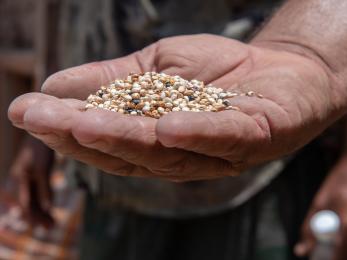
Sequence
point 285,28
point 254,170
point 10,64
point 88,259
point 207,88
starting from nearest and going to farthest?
point 207,88 → point 285,28 → point 254,170 → point 88,259 → point 10,64

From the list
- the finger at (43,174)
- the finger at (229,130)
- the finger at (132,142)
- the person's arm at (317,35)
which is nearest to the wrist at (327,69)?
the person's arm at (317,35)

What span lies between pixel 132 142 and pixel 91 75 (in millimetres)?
336

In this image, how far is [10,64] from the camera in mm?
4109

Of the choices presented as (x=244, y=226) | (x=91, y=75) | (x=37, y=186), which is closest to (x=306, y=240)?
(x=244, y=226)

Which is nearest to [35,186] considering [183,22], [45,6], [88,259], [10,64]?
[88,259]

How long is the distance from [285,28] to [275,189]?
560 millimetres

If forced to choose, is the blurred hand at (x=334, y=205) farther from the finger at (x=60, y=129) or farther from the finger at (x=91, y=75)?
the finger at (x=60, y=129)

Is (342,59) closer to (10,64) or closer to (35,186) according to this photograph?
(35,186)

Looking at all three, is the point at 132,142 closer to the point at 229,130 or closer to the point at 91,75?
the point at 229,130

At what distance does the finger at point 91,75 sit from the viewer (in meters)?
1.45

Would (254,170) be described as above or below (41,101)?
→ below

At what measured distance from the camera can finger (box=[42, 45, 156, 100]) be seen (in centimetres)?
145

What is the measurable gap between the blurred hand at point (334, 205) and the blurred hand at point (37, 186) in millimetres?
874

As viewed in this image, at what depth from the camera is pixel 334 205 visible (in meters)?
1.91
